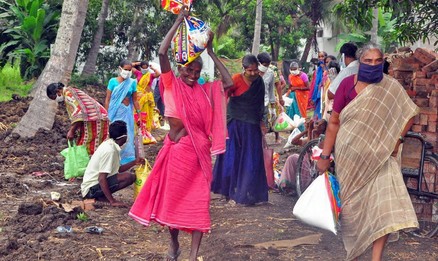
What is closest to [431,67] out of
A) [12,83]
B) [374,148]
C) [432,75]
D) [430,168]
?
[432,75]

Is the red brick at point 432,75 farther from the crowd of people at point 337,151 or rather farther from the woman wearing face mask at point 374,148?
the woman wearing face mask at point 374,148

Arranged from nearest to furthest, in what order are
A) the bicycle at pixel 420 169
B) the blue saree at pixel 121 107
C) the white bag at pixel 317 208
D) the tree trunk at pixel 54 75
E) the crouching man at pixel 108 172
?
the white bag at pixel 317 208, the bicycle at pixel 420 169, the crouching man at pixel 108 172, the blue saree at pixel 121 107, the tree trunk at pixel 54 75

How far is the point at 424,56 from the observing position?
7969 millimetres

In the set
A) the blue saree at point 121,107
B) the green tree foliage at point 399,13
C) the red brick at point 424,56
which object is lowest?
the blue saree at point 121,107

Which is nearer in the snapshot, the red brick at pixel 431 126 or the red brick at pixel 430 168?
the red brick at pixel 430 168

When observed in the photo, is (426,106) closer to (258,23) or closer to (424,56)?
(424,56)

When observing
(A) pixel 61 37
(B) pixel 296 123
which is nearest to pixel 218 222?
(B) pixel 296 123

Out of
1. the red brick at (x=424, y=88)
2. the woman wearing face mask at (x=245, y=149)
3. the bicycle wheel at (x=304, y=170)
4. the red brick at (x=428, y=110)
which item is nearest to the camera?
the red brick at (x=428, y=110)

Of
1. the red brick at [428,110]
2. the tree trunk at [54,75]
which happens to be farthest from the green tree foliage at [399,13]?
the tree trunk at [54,75]

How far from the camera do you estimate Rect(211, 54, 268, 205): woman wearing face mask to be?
30.1 ft

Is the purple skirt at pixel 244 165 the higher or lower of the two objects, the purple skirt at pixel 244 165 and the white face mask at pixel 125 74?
the lower

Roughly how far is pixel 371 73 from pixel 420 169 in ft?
6.87

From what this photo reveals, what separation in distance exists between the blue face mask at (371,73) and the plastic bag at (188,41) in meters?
1.29

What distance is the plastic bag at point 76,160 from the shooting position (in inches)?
364
